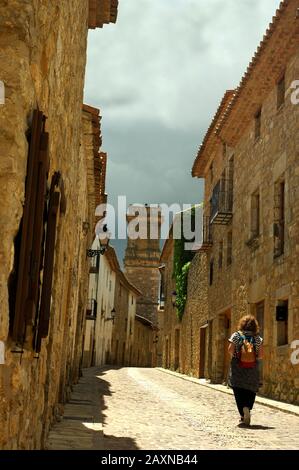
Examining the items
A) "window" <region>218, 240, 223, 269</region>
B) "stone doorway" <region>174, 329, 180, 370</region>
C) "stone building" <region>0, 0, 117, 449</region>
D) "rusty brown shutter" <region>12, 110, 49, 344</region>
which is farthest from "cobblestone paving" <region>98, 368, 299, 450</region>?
"stone doorway" <region>174, 329, 180, 370</region>

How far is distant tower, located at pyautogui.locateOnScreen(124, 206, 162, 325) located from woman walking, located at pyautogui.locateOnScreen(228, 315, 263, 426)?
45601 mm

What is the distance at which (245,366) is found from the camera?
8.25 m

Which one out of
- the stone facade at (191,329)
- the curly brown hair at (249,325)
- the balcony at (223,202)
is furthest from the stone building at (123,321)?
the curly brown hair at (249,325)

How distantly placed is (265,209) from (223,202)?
5.23m

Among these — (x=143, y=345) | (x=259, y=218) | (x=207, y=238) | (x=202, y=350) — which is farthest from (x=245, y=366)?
(x=143, y=345)

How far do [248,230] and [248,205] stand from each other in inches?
26.1

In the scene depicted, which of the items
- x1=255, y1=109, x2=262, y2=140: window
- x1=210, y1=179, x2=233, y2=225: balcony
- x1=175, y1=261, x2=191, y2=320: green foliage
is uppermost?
x1=255, y1=109, x2=262, y2=140: window

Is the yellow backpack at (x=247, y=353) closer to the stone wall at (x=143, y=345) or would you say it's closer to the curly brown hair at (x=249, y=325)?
the curly brown hair at (x=249, y=325)

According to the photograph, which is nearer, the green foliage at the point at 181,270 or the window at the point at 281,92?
the window at the point at 281,92

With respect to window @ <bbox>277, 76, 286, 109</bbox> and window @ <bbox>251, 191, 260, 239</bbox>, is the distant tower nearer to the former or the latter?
window @ <bbox>251, 191, 260, 239</bbox>

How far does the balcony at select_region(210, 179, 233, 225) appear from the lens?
19.2 m

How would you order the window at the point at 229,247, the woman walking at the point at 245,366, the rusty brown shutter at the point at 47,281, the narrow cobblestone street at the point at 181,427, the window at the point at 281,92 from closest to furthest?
the rusty brown shutter at the point at 47,281 < the narrow cobblestone street at the point at 181,427 < the woman walking at the point at 245,366 < the window at the point at 281,92 < the window at the point at 229,247

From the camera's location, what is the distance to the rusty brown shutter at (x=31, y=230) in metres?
3.29

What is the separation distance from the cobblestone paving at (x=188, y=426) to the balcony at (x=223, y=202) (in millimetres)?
7914
